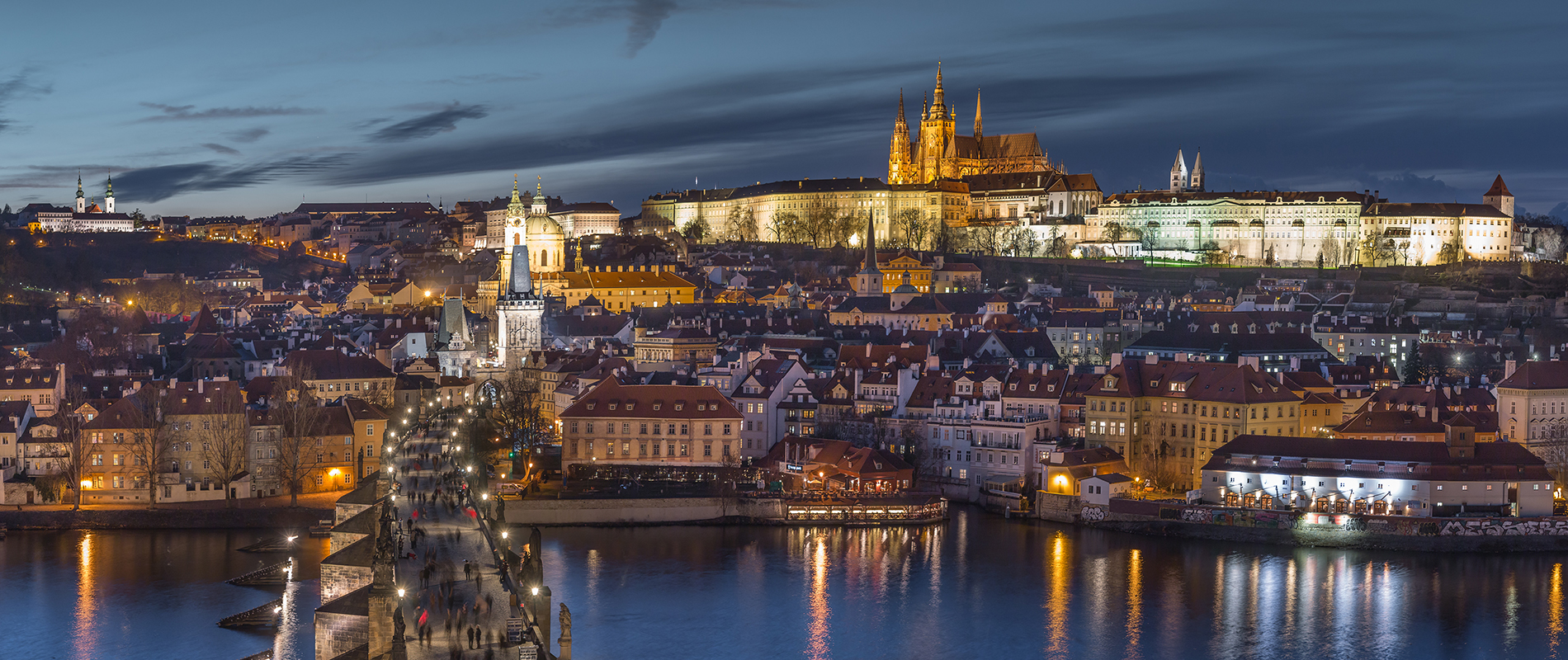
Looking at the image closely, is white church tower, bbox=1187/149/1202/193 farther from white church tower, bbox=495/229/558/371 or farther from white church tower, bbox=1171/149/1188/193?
white church tower, bbox=495/229/558/371

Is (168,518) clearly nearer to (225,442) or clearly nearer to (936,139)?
(225,442)

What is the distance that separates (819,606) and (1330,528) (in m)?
9.76

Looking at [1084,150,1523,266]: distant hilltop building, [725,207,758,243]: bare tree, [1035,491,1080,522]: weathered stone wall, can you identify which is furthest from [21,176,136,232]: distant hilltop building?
[1035,491,1080,522]: weathered stone wall

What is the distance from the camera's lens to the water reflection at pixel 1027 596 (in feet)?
72.8

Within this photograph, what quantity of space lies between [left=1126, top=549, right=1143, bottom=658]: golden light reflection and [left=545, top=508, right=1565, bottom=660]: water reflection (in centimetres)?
4

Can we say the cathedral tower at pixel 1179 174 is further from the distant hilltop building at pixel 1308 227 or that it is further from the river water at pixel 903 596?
the river water at pixel 903 596

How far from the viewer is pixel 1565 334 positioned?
2168 inches

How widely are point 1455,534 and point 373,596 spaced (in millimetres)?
20369

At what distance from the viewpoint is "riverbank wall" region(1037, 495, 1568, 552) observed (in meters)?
28.0

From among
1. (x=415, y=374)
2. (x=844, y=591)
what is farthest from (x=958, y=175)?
(x=844, y=591)

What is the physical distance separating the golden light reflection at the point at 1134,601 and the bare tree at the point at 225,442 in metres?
15.6

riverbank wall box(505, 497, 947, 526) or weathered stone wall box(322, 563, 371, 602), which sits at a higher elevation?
weathered stone wall box(322, 563, 371, 602)

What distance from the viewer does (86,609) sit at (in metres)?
23.3

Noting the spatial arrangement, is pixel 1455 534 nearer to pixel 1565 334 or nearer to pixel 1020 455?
pixel 1020 455
